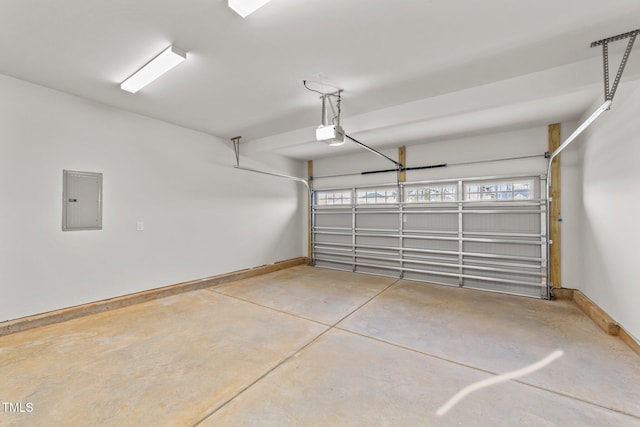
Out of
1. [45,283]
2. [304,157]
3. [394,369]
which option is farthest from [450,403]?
[304,157]

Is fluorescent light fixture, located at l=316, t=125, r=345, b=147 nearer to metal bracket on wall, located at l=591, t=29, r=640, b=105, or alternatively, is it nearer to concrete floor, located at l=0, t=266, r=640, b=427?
concrete floor, located at l=0, t=266, r=640, b=427

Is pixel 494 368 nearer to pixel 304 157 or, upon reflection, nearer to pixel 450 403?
pixel 450 403

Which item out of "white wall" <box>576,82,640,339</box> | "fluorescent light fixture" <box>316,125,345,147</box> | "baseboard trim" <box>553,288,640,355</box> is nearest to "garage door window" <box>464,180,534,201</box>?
"white wall" <box>576,82,640,339</box>

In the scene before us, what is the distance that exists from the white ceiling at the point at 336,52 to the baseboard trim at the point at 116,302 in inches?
102

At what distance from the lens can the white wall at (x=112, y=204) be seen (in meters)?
2.85

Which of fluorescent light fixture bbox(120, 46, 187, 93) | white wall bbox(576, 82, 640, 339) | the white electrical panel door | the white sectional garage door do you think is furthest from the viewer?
the white sectional garage door

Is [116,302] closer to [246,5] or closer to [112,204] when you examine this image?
[112,204]

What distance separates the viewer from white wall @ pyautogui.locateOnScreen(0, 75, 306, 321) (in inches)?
112

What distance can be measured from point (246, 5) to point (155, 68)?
4.38 feet

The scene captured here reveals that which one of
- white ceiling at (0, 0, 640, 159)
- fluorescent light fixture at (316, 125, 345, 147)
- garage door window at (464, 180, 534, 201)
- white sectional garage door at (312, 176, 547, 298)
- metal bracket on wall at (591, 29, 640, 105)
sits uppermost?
white ceiling at (0, 0, 640, 159)

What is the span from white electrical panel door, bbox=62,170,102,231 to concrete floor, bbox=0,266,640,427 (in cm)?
118

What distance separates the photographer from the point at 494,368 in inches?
86.4

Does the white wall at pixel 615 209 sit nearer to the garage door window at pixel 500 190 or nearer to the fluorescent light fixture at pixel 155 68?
the garage door window at pixel 500 190

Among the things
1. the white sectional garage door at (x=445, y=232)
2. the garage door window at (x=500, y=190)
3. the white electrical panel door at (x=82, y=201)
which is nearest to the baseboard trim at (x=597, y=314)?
the white sectional garage door at (x=445, y=232)
